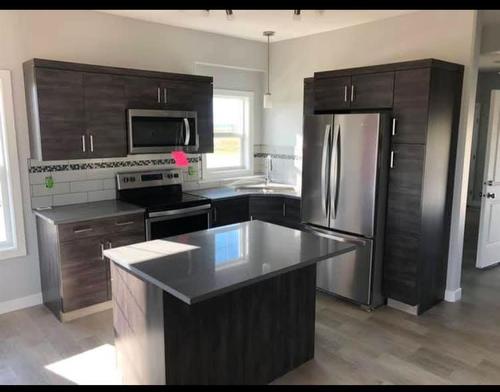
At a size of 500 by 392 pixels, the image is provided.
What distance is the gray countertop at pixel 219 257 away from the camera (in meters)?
2.04

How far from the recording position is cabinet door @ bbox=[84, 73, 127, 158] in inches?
144

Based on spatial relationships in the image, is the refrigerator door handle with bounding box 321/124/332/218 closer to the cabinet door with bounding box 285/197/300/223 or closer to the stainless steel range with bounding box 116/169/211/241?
the cabinet door with bounding box 285/197/300/223

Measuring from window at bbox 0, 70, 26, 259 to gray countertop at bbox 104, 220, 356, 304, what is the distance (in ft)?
5.51

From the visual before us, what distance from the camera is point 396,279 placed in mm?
3717

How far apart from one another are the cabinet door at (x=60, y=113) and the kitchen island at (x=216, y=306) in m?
1.43

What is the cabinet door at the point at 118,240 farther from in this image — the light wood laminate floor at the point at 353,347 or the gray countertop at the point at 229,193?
the gray countertop at the point at 229,193

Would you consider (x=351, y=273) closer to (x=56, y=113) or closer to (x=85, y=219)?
(x=85, y=219)

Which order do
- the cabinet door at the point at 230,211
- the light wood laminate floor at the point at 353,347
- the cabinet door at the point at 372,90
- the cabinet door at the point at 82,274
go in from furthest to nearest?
the cabinet door at the point at 230,211, the cabinet door at the point at 372,90, the cabinet door at the point at 82,274, the light wood laminate floor at the point at 353,347

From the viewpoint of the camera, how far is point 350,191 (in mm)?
3732

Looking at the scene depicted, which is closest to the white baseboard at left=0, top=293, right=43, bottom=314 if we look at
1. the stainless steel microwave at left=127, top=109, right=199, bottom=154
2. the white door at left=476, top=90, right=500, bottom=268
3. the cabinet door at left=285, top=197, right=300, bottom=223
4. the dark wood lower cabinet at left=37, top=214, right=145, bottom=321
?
the dark wood lower cabinet at left=37, top=214, right=145, bottom=321

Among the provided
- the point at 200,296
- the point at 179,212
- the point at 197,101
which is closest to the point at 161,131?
the point at 197,101

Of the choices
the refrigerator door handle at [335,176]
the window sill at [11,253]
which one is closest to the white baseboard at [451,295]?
the refrigerator door handle at [335,176]

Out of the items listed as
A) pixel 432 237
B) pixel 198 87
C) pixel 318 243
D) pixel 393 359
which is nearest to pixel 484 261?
pixel 432 237
